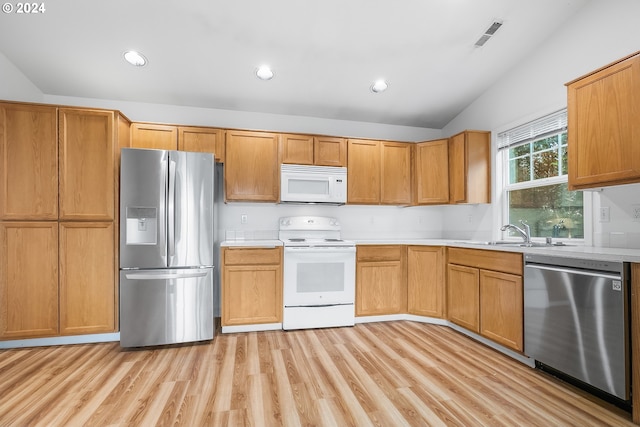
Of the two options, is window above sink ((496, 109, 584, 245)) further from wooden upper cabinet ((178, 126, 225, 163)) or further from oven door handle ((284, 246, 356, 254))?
wooden upper cabinet ((178, 126, 225, 163))

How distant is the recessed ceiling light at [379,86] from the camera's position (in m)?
3.38

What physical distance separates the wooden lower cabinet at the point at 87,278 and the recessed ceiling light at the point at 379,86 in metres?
3.11

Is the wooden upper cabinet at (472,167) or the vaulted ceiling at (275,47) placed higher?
the vaulted ceiling at (275,47)

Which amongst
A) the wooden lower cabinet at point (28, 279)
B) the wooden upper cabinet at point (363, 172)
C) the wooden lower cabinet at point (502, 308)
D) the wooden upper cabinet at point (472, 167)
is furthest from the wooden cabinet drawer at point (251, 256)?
the wooden upper cabinet at point (472, 167)

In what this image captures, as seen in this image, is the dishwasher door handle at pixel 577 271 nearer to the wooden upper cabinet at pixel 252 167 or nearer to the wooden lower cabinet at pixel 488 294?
the wooden lower cabinet at pixel 488 294

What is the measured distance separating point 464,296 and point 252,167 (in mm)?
2706

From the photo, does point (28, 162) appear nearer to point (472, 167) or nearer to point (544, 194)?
point (472, 167)

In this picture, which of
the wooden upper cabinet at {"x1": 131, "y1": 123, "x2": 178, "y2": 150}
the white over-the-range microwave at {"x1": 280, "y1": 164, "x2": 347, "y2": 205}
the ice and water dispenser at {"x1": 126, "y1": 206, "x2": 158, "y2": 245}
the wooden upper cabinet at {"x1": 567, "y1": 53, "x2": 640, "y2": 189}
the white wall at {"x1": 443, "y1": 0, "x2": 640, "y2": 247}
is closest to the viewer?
the wooden upper cabinet at {"x1": 567, "y1": 53, "x2": 640, "y2": 189}

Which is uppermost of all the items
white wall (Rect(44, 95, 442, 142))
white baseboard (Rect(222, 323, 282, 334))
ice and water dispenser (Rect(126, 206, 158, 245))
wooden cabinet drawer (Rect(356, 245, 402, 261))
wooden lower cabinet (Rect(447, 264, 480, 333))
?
white wall (Rect(44, 95, 442, 142))

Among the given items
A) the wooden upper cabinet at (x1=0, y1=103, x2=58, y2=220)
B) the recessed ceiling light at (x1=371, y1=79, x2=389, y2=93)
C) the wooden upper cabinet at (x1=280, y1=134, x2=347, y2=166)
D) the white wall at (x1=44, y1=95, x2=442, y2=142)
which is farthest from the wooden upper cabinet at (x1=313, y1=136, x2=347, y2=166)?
the wooden upper cabinet at (x1=0, y1=103, x2=58, y2=220)

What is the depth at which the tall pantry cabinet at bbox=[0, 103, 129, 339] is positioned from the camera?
2.65m

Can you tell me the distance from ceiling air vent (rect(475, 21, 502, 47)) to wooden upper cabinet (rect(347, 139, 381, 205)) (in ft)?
4.78

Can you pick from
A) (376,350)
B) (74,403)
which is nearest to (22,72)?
(74,403)

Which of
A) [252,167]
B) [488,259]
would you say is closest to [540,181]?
[488,259]
